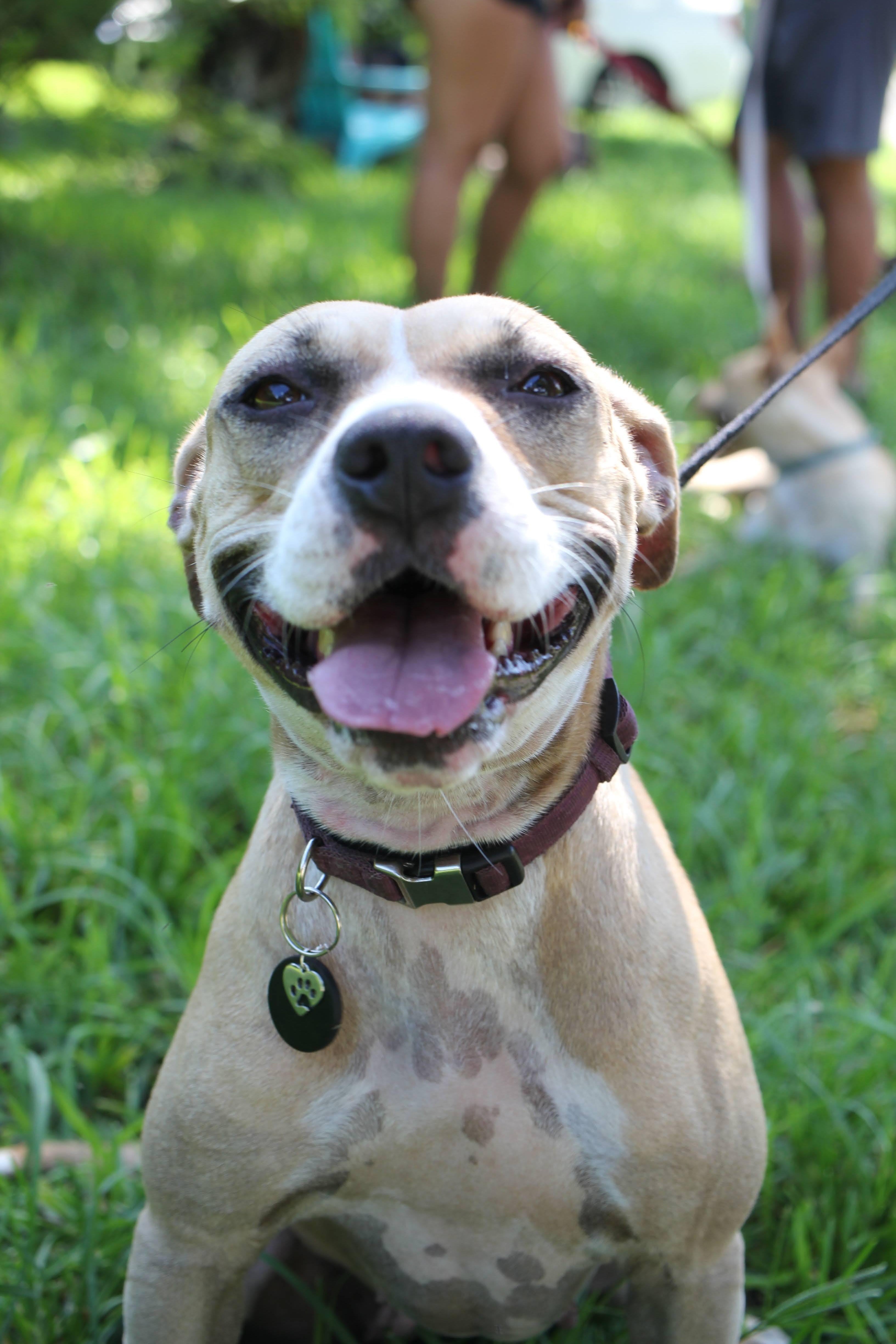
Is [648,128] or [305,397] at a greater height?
[305,397]

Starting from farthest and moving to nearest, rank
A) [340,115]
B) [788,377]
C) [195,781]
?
[340,115] → [195,781] → [788,377]

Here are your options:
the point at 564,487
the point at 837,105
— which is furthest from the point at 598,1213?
the point at 837,105

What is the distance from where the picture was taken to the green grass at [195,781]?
2121 millimetres

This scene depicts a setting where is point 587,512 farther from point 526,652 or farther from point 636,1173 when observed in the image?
point 636,1173

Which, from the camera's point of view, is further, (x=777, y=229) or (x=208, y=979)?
(x=777, y=229)

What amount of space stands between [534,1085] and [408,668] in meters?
0.60

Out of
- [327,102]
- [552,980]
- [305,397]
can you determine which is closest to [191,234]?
[327,102]

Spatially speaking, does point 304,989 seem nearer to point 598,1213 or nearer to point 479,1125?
point 479,1125

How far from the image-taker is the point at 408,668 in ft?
4.80

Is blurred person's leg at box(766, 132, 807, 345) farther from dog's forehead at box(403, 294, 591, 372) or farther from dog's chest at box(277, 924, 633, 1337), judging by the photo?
dog's chest at box(277, 924, 633, 1337)

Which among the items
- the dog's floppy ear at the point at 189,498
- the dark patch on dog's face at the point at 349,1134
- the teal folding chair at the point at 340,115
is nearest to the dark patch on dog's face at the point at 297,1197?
the dark patch on dog's face at the point at 349,1134

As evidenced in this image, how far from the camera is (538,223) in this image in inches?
345

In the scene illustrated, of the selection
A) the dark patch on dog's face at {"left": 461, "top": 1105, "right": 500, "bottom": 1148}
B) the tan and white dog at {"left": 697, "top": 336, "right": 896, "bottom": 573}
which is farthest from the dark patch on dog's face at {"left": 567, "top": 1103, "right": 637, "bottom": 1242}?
the tan and white dog at {"left": 697, "top": 336, "right": 896, "bottom": 573}

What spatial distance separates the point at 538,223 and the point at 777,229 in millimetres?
2964
